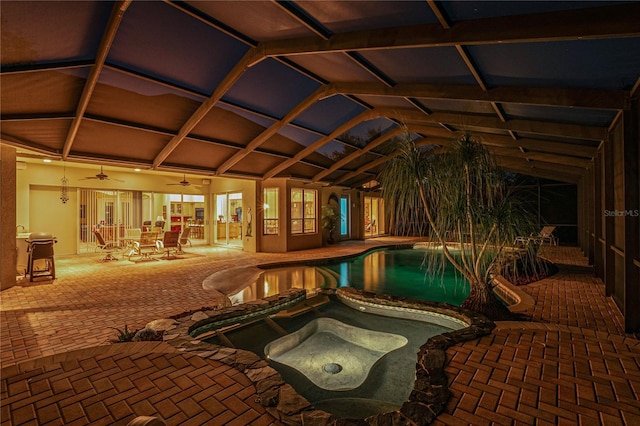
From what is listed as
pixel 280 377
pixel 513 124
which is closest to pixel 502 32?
pixel 513 124

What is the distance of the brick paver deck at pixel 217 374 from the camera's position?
213cm

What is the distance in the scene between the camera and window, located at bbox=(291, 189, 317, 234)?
11953 millimetres

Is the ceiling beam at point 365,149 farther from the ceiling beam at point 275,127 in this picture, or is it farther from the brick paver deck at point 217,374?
the brick paver deck at point 217,374

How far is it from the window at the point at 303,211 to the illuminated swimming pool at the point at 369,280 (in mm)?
2902

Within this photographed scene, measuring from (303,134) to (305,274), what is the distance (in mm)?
4023

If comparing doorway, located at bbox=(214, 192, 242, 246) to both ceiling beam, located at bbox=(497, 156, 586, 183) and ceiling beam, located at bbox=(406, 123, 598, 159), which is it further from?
ceiling beam, located at bbox=(497, 156, 586, 183)

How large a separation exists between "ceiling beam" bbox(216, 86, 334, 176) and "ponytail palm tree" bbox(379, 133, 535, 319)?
2914 millimetres

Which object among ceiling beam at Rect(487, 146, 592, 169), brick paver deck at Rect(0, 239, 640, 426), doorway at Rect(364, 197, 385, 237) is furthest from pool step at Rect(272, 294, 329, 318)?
doorway at Rect(364, 197, 385, 237)

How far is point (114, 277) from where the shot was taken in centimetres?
689

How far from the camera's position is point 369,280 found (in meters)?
7.48

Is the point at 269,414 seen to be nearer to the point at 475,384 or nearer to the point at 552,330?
the point at 475,384

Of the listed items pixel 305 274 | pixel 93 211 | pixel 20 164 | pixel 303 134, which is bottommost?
pixel 305 274

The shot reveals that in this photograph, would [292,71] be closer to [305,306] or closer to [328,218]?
[305,306]

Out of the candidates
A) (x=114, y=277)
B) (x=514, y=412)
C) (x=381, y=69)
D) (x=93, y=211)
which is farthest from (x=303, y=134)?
(x=93, y=211)
